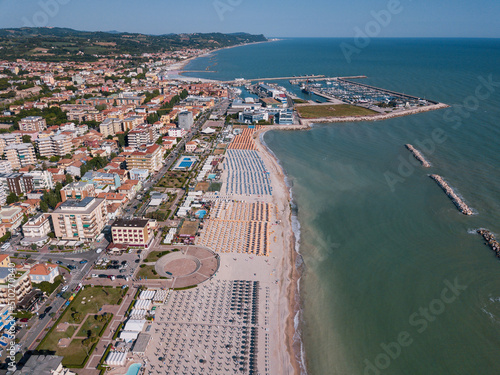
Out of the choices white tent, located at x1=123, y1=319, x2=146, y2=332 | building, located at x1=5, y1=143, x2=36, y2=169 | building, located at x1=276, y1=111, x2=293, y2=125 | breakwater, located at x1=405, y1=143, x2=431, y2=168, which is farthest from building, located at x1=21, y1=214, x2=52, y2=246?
building, located at x1=276, y1=111, x2=293, y2=125

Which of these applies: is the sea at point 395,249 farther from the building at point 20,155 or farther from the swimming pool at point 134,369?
the building at point 20,155

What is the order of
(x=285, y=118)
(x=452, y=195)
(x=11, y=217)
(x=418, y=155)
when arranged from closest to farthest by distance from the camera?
(x=11, y=217) < (x=452, y=195) < (x=418, y=155) < (x=285, y=118)

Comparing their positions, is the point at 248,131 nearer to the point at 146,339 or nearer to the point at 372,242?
the point at 372,242

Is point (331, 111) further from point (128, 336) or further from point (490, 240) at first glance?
point (128, 336)

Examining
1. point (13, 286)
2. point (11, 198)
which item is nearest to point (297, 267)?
point (13, 286)

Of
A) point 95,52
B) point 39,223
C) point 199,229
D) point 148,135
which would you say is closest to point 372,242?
point 199,229

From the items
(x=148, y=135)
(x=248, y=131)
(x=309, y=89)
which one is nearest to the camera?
(x=148, y=135)
